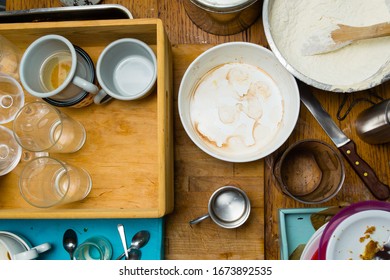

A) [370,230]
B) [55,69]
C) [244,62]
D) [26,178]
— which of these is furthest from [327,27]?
[26,178]

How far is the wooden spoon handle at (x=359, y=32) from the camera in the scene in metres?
0.69

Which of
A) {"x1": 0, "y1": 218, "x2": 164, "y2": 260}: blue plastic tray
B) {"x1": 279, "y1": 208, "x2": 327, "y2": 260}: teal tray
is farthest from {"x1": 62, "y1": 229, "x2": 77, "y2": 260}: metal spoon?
{"x1": 279, "y1": 208, "x2": 327, "y2": 260}: teal tray

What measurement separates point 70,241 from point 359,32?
0.72 metres

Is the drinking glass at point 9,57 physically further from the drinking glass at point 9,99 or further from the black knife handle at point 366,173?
the black knife handle at point 366,173

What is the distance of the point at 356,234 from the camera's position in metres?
0.58

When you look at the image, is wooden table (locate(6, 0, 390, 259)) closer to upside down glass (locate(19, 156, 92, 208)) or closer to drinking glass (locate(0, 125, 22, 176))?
upside down glass (locate(19, 156, 92, 208))

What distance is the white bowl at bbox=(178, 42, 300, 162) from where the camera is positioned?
712 mm

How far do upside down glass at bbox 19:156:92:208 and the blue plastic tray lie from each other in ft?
0.21

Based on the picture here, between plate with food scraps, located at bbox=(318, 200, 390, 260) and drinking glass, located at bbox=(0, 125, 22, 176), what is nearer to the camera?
plate with food scraps, located at bbox=(318, 200, 390, 260)

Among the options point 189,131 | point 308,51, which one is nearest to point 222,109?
point 189,131

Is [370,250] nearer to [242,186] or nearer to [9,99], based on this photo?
[242,186]

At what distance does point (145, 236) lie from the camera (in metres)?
0.73

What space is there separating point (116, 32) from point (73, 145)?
25 centimetres
